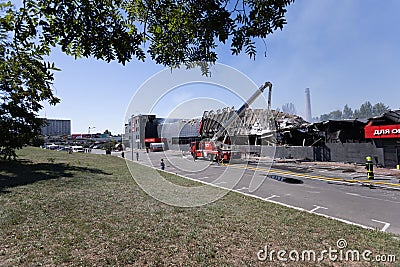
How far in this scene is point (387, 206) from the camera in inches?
312

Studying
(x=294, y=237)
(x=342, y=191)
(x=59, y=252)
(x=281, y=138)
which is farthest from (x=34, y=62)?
(x=281, y=138)

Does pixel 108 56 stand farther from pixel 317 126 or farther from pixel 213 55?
pixel 317 126

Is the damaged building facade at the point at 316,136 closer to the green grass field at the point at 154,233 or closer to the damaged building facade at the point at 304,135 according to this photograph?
the damaged building facade at the point at 304,135

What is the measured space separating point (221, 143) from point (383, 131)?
47.2 feet

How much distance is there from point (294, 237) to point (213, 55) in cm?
430

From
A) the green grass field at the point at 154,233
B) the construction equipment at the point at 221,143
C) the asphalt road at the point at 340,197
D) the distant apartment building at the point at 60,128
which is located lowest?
the asphalt road at the point at 340,197

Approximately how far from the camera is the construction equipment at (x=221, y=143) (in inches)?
917

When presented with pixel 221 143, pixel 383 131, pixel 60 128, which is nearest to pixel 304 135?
pixel 383 131

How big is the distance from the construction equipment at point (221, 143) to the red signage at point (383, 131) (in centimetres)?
1066

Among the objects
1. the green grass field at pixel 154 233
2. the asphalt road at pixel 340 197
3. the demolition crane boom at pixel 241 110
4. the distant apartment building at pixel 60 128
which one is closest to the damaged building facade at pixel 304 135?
the demolition crane boom at pixel 241 110

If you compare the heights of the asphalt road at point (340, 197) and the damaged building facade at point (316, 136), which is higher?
the damaged building facade at point (316, 136)

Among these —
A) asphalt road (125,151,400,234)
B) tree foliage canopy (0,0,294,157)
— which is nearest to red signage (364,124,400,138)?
asphalt road (125,151,400,234)

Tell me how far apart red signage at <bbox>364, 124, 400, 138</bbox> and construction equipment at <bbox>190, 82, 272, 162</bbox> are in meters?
10.7

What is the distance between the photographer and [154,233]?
5.04 meters
